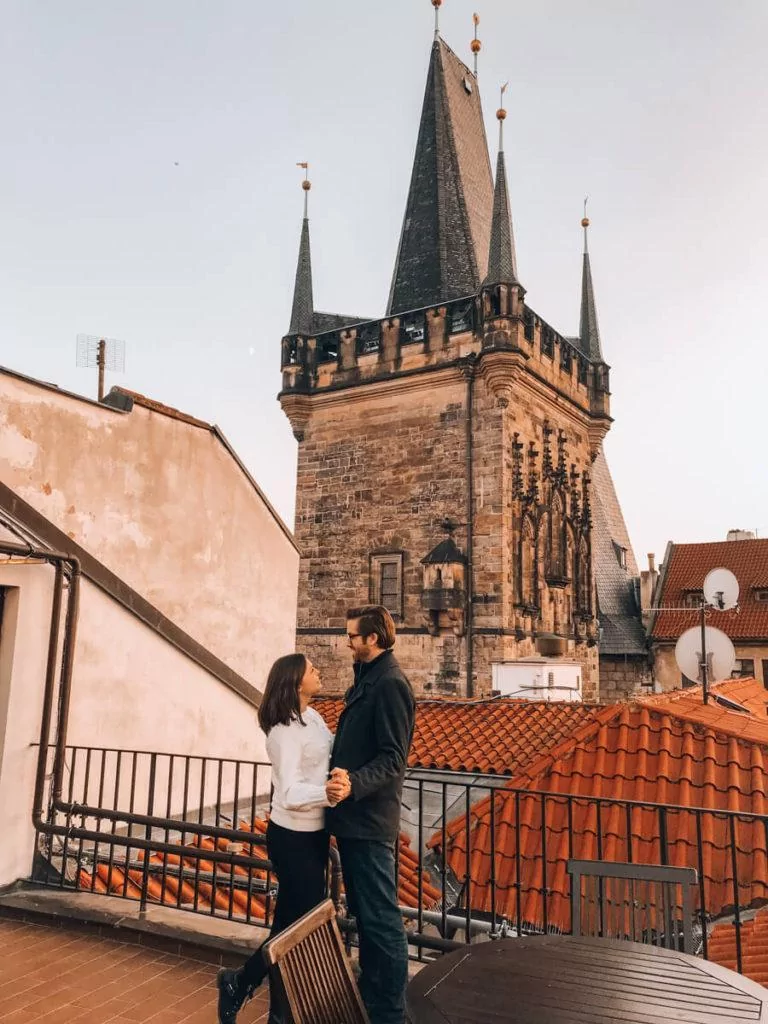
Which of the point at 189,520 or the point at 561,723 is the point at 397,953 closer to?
the point at 189,520

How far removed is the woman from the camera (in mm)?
2891

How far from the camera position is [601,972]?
2414 millimetres

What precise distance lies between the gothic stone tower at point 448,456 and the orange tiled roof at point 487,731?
5560mm

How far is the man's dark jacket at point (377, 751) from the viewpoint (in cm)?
287

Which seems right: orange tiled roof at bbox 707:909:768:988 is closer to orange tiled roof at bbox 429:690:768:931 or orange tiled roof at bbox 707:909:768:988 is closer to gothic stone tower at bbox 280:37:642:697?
orange tiled roof at bbox 429:690:768:931

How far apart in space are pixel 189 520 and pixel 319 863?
4617mm

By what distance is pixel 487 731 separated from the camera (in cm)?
1171

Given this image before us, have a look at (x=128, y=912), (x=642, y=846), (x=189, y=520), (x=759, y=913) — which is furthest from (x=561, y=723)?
(x=128, y=912)

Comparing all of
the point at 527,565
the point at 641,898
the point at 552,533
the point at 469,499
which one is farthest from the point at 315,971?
the point at 552,533

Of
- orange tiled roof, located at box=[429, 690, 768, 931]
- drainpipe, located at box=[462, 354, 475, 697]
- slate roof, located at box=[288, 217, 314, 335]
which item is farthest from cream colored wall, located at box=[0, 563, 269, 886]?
slate roof, located at box=[288, 217, 314, 335]

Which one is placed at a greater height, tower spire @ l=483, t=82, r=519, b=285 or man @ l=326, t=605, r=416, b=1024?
tower spire @ l=483, t=82, r=519, b=285

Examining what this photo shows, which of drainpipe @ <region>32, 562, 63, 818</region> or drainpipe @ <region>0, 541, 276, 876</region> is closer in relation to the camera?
drainpipe @ <region>0, 541, 276, 876</region>

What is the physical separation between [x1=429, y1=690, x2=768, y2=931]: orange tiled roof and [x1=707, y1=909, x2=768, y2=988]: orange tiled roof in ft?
1.01

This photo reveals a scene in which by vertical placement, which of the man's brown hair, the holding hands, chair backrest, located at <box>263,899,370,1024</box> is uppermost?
the man's brown hair
